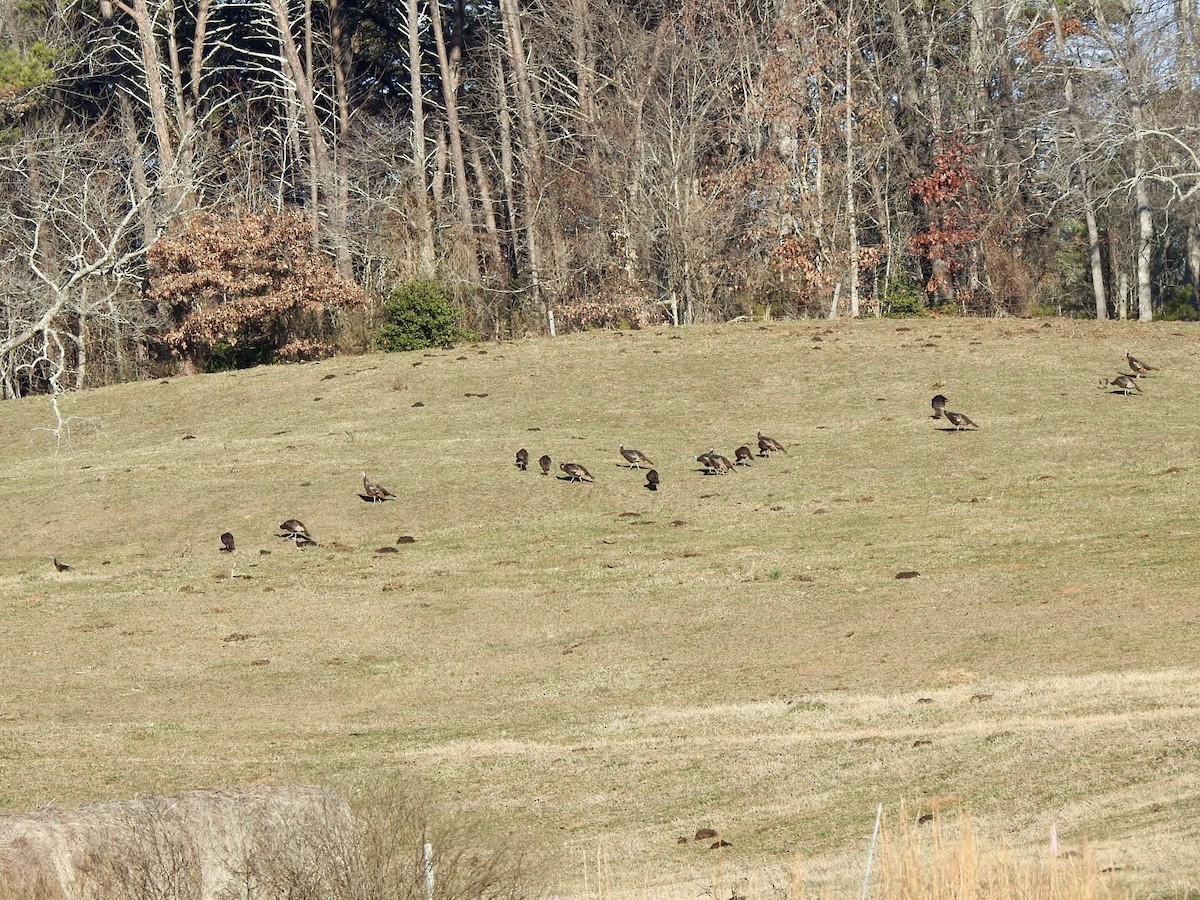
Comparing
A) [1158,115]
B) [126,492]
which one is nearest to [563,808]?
[126,492]

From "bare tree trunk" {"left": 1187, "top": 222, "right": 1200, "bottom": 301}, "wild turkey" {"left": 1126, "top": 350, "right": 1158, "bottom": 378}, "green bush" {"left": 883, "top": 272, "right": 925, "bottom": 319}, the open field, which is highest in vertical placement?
"bare tree trunk" {"left": 1187, "top": 222, "right": 1200, "bottom": 301}

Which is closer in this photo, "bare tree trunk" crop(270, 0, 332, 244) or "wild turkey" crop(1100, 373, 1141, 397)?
"wild turkey" crop(1100, 373, 1141, 397)

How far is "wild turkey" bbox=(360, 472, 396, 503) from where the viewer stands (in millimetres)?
34688

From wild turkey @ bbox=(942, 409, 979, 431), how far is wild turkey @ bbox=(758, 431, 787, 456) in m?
4.01

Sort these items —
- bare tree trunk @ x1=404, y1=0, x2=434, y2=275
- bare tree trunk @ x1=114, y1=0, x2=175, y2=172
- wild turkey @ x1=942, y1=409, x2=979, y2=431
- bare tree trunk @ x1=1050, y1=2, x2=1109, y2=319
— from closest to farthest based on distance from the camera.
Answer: wild turkey @ x1=942, y1=409, x2=979, y2=431
bare tree trunk @ x1=1050, y1=2, x2=1109, y2=319
bare tree trunk @ x1=404, y1=0, x2=434, y2=275
bare tree trunk @ x1=114, y1=0, x2=175, y2=172

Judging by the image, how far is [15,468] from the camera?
42219mm

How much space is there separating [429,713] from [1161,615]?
9844 millimetres

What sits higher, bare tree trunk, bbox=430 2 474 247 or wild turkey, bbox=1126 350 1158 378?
bare tree trunk, bbox=430 2 474 247

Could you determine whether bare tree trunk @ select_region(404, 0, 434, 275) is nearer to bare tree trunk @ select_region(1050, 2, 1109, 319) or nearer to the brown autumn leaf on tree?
the brown autumn leaf on tree

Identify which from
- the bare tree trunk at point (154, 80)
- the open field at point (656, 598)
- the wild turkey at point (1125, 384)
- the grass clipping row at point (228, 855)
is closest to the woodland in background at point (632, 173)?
the bare tree trunk at point (154, 80)

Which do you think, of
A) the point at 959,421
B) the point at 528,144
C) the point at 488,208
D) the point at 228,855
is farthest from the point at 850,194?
the point at 228,855

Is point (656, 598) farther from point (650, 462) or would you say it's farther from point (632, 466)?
point (632, 466)

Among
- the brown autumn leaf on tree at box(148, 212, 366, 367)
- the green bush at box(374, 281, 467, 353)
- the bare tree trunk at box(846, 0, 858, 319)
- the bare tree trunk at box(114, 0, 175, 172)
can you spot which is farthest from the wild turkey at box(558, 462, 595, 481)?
the bare tree trunk at box(114, 0, 175, 172)

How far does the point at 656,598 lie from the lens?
26.9 metres
